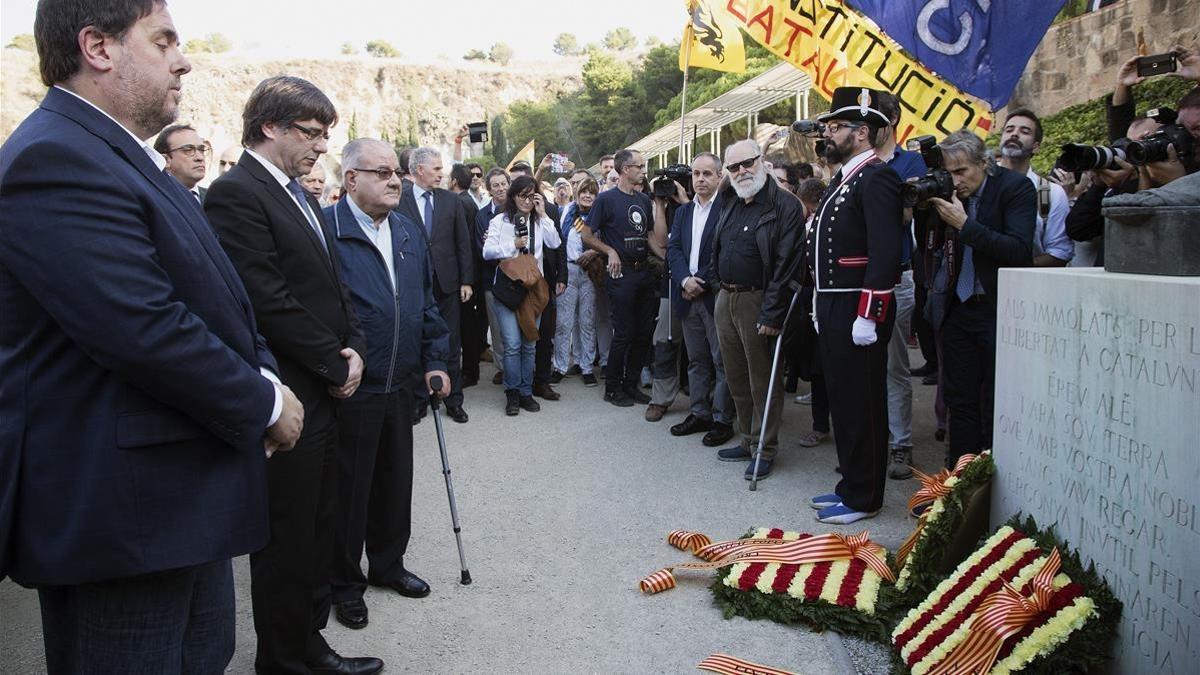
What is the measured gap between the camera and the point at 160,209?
1902 mm

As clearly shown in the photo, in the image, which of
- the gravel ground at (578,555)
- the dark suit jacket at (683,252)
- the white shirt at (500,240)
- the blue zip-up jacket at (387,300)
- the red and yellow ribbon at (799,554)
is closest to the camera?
the gravel ground at (578,555)

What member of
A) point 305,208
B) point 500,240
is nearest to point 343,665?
point 305,208

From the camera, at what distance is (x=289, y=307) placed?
115 inches

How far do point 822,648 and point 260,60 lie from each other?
93.2m

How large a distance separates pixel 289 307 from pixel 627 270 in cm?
531

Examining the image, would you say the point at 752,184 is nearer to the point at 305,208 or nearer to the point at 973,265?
the point at 973,265

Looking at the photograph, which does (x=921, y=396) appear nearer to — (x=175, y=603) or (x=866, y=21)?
(x=866, y=21)

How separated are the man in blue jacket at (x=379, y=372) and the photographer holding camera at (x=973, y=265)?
9.03 feet

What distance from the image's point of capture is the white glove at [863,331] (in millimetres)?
4652

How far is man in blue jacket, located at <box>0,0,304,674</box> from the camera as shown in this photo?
68.9 inches

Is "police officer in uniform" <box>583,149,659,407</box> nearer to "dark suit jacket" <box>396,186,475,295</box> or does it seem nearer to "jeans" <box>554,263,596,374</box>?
"jeans" <box>554,263,596,374</box>

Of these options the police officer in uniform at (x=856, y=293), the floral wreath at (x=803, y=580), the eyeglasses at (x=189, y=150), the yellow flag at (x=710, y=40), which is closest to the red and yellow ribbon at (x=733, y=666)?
the floral wreath at (x=803, y=580)

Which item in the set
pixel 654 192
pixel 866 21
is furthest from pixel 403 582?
pixel 866 21

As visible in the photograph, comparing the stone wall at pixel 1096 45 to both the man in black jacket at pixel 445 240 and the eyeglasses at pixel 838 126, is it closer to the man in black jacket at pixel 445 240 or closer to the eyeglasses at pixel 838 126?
the man in black jacket at pixel 445 240
